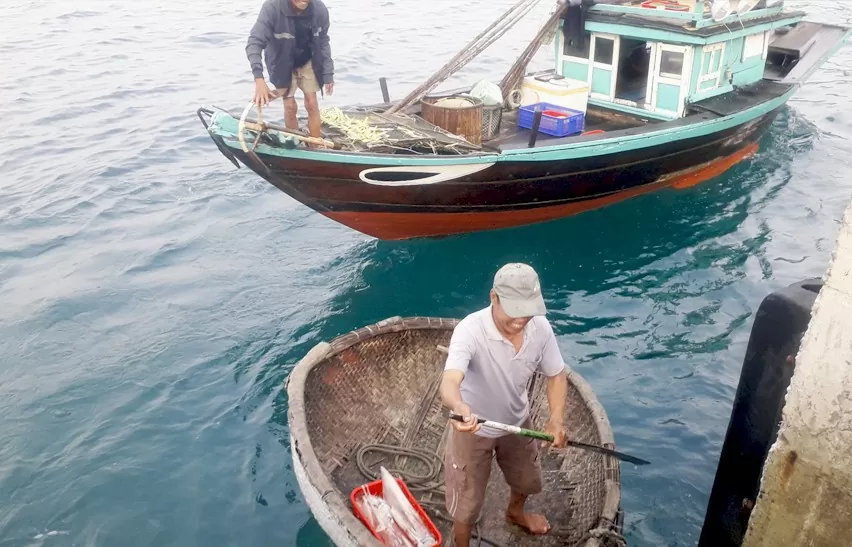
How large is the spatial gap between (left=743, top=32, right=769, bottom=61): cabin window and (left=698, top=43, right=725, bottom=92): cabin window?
84 cm

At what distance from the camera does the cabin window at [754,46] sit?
1091 cm

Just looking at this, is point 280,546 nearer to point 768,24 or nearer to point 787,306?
point 787,306

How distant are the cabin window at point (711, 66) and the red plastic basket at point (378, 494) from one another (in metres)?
7.95

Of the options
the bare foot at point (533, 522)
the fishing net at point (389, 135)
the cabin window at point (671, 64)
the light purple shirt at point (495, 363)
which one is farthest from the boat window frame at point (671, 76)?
the light purple shirt at point (495, 363)

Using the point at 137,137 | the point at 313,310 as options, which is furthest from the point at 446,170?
the point at 137,137

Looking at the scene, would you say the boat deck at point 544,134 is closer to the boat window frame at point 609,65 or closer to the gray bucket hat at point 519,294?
the boat window frame at point 609,65

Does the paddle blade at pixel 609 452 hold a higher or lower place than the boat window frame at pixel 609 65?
lower

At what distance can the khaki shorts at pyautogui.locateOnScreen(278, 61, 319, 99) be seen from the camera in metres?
8.02

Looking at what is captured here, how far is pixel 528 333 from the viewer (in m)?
3.82

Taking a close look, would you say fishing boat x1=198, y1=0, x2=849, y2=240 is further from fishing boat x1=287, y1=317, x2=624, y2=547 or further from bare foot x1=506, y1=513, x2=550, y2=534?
bare foot x1=506, y1=513, x2=550, y2=534

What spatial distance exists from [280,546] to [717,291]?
6.37 m

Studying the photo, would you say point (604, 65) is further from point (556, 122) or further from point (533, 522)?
point (533, 522)

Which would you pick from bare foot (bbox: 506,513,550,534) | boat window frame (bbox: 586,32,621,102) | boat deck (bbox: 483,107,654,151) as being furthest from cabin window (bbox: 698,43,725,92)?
bare foot (bbox: 506,513,550,534)

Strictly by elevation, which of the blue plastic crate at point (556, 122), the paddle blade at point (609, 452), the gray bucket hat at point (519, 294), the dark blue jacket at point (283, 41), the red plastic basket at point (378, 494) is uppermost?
the dark blue jacket at point (283, 41)
